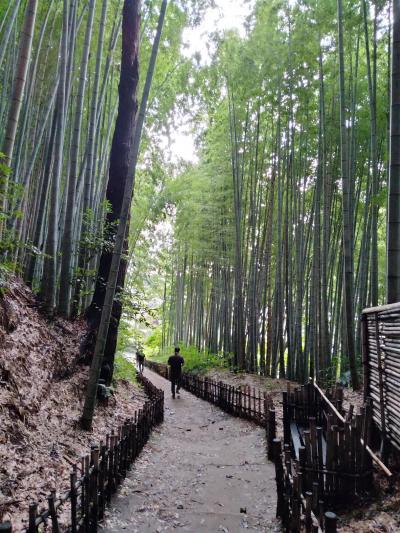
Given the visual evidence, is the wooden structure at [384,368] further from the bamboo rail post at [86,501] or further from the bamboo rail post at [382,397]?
the bamboo rail post at [86,501]

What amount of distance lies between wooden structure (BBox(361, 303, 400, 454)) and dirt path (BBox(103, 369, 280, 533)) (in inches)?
40.6

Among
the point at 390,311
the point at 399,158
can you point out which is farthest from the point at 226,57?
the point at 390,311

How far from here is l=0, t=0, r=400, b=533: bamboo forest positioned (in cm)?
268

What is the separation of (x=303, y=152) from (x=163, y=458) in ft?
19.0

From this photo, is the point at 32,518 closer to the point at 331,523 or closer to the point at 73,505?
the point at 73,505

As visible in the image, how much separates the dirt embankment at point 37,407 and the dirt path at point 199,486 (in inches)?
21.4

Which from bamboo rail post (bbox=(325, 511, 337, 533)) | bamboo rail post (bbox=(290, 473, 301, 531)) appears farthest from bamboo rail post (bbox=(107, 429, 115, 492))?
bamboo rail post (bbox=(325, 511, 337, 533))

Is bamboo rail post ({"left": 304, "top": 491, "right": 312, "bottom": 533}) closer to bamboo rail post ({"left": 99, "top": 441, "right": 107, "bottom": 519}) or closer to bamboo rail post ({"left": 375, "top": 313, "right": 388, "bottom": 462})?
bamboo rail post ({"left": 375, "top": 313, "right": 388, "bottom": 462})

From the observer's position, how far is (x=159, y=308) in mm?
6207

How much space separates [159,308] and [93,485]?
12.6ft

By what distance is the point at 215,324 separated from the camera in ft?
42.1

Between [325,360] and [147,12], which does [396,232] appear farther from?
[147,12]

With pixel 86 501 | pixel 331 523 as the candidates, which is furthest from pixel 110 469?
pixel 331 523

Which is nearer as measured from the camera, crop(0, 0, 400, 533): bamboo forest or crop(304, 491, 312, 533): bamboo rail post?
crop(304, 491, 312, 533): bamboo rail post
